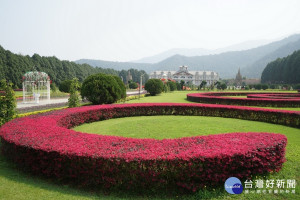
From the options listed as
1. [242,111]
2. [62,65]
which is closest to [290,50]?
[62,65]

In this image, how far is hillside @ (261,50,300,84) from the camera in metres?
60.9

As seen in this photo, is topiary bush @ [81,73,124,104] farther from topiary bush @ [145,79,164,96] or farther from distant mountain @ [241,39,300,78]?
distant mountain @ [241,39,300,78]

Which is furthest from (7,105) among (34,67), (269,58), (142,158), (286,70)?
(269,58)

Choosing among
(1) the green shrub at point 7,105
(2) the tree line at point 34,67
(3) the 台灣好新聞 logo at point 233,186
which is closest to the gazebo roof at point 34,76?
(2) the tree line at point 34,67

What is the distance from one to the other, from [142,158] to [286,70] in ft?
236

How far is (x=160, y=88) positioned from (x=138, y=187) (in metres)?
28.5

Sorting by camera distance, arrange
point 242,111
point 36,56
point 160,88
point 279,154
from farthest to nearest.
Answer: point 36,56 → point 160,88 → point 242,111 → point 279,154

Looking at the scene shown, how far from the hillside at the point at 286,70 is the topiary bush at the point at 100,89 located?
2373 inches

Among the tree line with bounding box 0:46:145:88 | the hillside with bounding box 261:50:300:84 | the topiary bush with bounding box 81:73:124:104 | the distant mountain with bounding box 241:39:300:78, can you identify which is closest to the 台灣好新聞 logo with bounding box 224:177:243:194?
the topiary bush with bounding box 81:73:124:104

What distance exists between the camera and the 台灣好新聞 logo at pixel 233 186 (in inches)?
161

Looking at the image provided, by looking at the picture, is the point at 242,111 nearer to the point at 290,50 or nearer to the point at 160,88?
the point at 160,88

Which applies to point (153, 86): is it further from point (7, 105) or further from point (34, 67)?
point (34, 67)

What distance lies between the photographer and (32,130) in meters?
5.88

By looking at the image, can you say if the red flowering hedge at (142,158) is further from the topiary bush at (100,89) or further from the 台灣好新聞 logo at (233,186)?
the topiary bush at (100,89)
